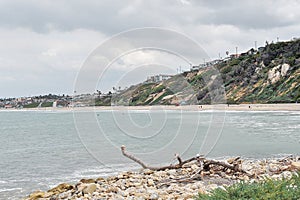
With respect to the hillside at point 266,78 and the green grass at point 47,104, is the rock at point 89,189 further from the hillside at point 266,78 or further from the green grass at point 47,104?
the green grass at point 47,104

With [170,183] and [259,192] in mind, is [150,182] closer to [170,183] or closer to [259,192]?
[170,183]

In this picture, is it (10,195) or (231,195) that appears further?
(10,195)

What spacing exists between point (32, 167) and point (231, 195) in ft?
42.4

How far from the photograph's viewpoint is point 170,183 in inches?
331

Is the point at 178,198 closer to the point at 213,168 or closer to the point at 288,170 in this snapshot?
the point at 213,168

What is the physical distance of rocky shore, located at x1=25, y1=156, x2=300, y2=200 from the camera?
25.0ft

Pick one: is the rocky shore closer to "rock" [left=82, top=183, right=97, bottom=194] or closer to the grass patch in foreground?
"rock" [left=82, top=183, right=97, bottom=194]

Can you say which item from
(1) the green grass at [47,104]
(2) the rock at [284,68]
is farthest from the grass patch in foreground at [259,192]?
(1) the green grass at [47,104]

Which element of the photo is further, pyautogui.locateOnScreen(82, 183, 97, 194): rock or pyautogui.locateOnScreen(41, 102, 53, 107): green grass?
pyautogui.locateOnScreen(41, 102, 53, 107): green grass

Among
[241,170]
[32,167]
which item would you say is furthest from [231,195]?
[32,167]

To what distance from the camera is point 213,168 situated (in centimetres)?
929

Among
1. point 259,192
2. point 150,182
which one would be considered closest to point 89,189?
point 150,182

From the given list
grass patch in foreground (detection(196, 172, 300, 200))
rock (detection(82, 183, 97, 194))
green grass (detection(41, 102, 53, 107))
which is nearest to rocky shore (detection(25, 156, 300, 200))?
rock (detection(82, 183, 97, 194))

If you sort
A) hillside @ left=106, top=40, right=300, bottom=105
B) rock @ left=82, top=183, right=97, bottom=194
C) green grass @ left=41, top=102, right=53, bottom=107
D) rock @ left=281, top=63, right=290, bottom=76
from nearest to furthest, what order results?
rock @ left=82, top=183, right=97, bottom=194 < hillside @ left=106, top=40, right=300, bottom=105 < rock @ left=281, top=63, right=290, bottom=76 < green grass @ left=41, top=102, right=53, bottom=107
